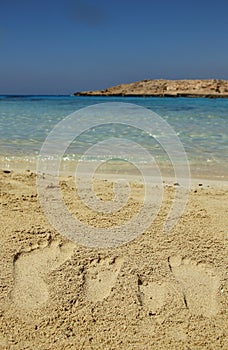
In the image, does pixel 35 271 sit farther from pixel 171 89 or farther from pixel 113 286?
pixel 171 89

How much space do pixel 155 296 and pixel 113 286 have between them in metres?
0.24

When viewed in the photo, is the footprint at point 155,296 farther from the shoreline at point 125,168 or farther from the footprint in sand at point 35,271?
the shoreline at point 125,168

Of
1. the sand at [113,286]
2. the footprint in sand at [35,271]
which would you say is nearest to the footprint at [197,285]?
the sand at [113,286]

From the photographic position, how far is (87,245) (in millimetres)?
2447

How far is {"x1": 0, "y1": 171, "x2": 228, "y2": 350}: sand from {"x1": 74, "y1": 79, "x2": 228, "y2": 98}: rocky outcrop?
45.8 metres

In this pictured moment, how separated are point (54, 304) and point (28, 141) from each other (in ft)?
19.2

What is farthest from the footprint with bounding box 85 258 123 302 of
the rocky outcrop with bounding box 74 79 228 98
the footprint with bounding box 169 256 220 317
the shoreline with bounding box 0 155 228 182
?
the rocky outcrop with bounding box 74 79 228 98

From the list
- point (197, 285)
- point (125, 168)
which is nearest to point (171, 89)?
point (125, 168)

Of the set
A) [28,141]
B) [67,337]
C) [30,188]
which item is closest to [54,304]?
[67,337]

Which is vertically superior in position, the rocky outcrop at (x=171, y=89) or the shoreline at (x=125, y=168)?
the rocky outcrop at (x=171, y=89)

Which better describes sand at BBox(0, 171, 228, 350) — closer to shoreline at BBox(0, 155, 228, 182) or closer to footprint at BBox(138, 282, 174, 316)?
footprint at BBox(138, 282, 174, 316)

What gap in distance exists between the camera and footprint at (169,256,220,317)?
1.93 meters

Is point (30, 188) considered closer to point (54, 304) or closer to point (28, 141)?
point (54, 304)

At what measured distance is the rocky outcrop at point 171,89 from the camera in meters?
49.8
